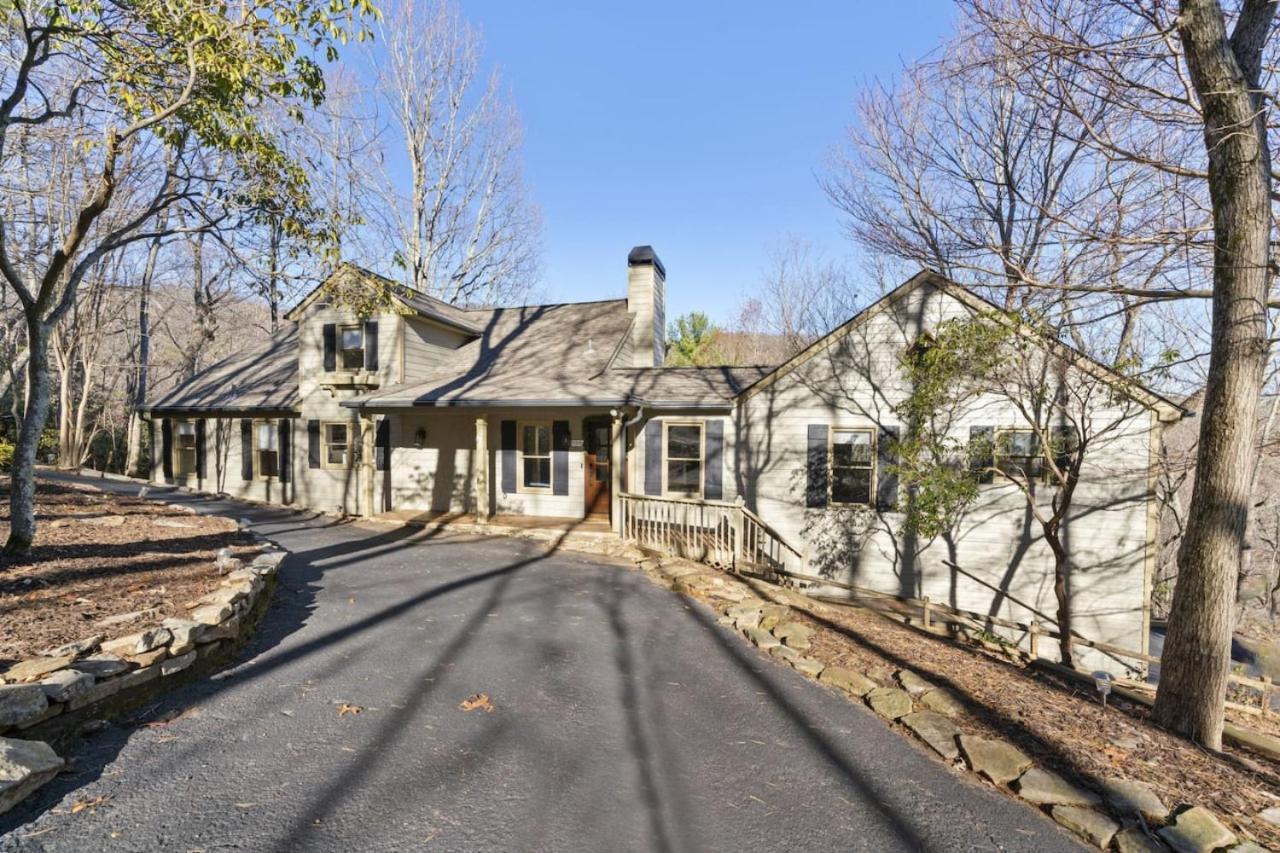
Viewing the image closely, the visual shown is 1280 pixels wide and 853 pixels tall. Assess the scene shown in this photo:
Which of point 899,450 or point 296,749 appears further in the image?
point 899,450

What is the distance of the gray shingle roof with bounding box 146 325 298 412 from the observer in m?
15.4

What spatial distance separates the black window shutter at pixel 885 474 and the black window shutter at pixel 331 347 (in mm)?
11858

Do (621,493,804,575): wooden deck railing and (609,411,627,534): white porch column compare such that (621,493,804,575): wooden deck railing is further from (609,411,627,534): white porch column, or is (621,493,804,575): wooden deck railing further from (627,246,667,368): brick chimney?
(627,246,667,368): brick chimney

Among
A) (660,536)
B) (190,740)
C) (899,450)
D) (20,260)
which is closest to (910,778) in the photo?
(190,740)

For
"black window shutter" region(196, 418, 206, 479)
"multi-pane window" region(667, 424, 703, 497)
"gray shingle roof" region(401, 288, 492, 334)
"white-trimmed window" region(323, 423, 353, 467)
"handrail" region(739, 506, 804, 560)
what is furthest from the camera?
"black window shutter" region(196, 418, 206, 479)

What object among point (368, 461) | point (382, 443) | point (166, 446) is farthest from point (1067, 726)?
point (166, 446)

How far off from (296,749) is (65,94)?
10.6 m

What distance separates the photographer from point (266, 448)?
15539mm

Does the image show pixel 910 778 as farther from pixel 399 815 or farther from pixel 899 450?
pixel 899 450

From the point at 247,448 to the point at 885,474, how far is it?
15.6 meters

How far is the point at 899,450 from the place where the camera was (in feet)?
28.8

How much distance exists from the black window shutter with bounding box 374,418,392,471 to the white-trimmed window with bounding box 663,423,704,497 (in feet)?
21.8

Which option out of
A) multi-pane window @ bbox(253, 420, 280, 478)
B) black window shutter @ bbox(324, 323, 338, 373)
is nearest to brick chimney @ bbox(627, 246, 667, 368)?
black window shutter @ bbox(324, 323, 338, 373)

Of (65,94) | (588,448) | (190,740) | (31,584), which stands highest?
(65,94)
